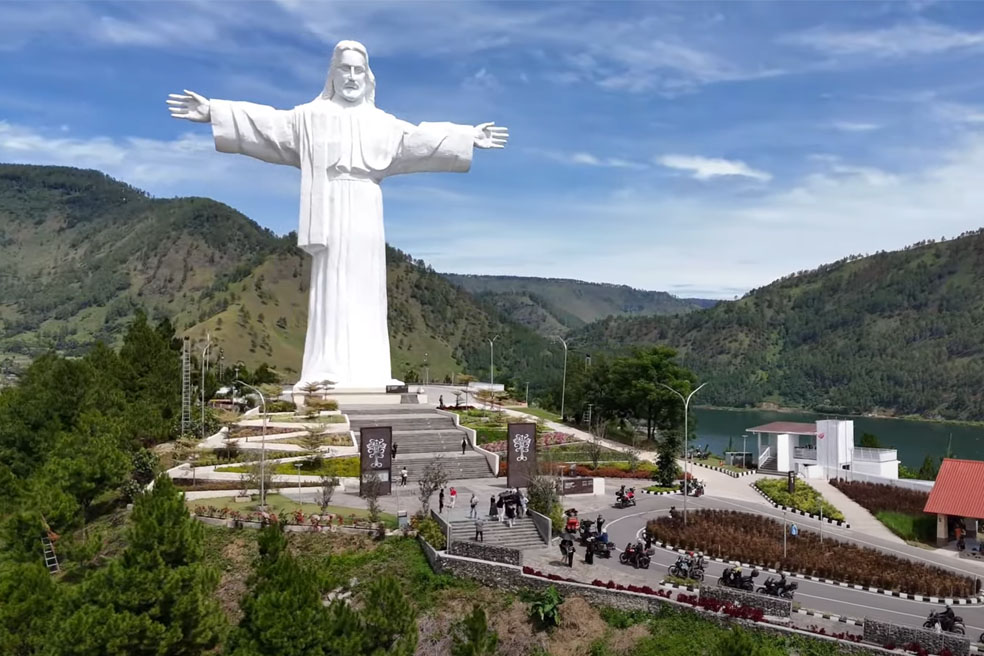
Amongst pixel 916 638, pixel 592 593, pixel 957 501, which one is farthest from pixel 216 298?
pixel 916 638

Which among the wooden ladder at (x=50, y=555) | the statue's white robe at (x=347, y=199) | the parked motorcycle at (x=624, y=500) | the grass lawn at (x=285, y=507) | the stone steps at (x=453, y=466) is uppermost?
the statue's white robe at (x=347, y=199)

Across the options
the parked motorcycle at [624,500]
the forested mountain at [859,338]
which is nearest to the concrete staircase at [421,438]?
the parked motorcycle at [624,500]

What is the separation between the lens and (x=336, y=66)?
28031 millimetres

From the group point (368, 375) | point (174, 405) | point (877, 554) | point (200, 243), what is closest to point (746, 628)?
point (877, 554)

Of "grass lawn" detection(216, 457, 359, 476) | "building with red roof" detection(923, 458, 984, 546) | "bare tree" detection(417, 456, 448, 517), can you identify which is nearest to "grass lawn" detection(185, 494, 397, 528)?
"bare tree" detection(417, 456, 448, 517)

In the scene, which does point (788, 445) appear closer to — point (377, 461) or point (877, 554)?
point (877, 554)

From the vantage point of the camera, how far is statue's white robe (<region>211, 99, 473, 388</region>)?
27781 millimetres

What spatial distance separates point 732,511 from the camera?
20.8m

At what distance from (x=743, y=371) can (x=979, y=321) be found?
30.3 m

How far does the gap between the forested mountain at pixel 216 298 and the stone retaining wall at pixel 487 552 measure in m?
60.7

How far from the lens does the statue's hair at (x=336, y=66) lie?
2773 centimetres

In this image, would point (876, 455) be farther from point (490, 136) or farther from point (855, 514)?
point (490, 136)

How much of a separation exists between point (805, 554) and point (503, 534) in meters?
6.09

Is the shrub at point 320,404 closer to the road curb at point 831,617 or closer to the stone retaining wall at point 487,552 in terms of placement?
the stone retaining wall at point 487,552
